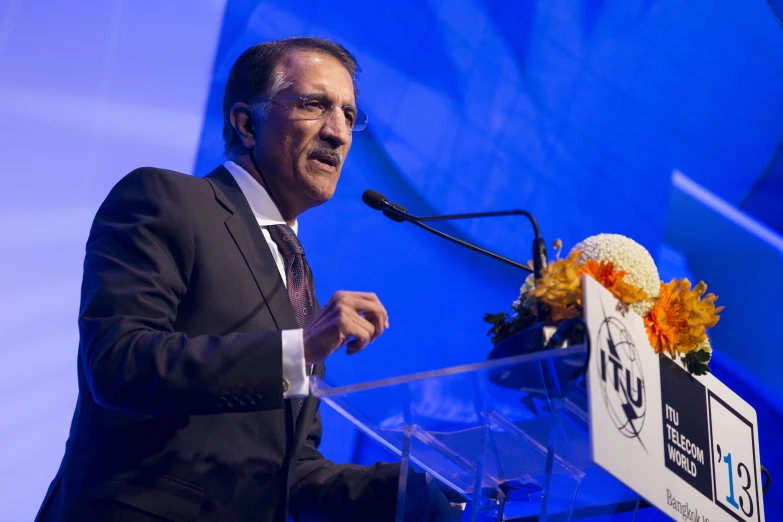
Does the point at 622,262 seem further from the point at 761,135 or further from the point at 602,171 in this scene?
the point at 761,135

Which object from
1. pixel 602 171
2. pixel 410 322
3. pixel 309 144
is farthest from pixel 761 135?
pixel 309 144

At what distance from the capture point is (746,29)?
4156 mm

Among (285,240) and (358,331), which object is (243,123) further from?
(358,331)

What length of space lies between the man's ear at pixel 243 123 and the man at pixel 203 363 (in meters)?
0.22

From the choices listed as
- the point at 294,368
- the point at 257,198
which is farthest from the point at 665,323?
the point at 257,198

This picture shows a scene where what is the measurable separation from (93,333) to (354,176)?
1.70 metres

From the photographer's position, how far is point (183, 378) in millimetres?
1546

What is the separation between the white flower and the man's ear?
3.64 feet

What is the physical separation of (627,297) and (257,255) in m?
0.82

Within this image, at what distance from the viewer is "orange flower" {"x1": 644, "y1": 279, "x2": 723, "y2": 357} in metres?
1.64

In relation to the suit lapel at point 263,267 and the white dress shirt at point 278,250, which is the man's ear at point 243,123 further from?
the suit lapel at point 263,267

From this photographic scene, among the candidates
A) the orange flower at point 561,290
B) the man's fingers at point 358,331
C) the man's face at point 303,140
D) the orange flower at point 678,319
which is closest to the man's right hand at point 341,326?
the man's fingers at point 358,331

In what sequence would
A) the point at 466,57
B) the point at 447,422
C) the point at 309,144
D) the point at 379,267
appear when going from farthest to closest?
1. the point at 466,57
2. the point at 379,267
3. the point at 309,144
4. the point at 447,422

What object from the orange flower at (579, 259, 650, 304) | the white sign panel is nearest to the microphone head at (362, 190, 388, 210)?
the orange flower at (579, 259, 650, 304)
